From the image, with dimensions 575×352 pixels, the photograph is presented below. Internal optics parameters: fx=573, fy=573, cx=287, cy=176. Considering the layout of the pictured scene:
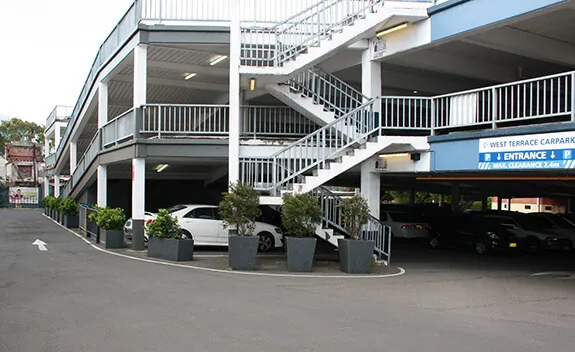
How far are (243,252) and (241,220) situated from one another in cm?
74

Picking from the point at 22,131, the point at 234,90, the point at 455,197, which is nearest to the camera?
the point at 234,90

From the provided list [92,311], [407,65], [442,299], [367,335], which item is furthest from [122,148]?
[367,335]

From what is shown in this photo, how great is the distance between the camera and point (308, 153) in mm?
14797

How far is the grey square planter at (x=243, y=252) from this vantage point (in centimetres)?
1316

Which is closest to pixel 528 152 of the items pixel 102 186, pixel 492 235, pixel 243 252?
pixel 243 252

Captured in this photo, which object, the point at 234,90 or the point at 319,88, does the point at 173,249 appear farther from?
the point at 319,88

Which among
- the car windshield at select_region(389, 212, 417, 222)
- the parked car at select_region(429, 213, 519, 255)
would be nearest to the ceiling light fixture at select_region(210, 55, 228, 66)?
the car windshield at select_region(389, 212, 417, 222)

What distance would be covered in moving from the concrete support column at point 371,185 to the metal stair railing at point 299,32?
342 cm

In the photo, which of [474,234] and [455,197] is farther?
[455,197]

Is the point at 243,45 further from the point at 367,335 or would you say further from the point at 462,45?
the point at 367,335

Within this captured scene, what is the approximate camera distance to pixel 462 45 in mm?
14859

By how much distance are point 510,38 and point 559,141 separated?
4.13m

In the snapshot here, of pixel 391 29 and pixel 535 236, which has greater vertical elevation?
pixel 391 29

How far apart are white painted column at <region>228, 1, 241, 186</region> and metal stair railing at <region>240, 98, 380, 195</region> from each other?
0.30 m
